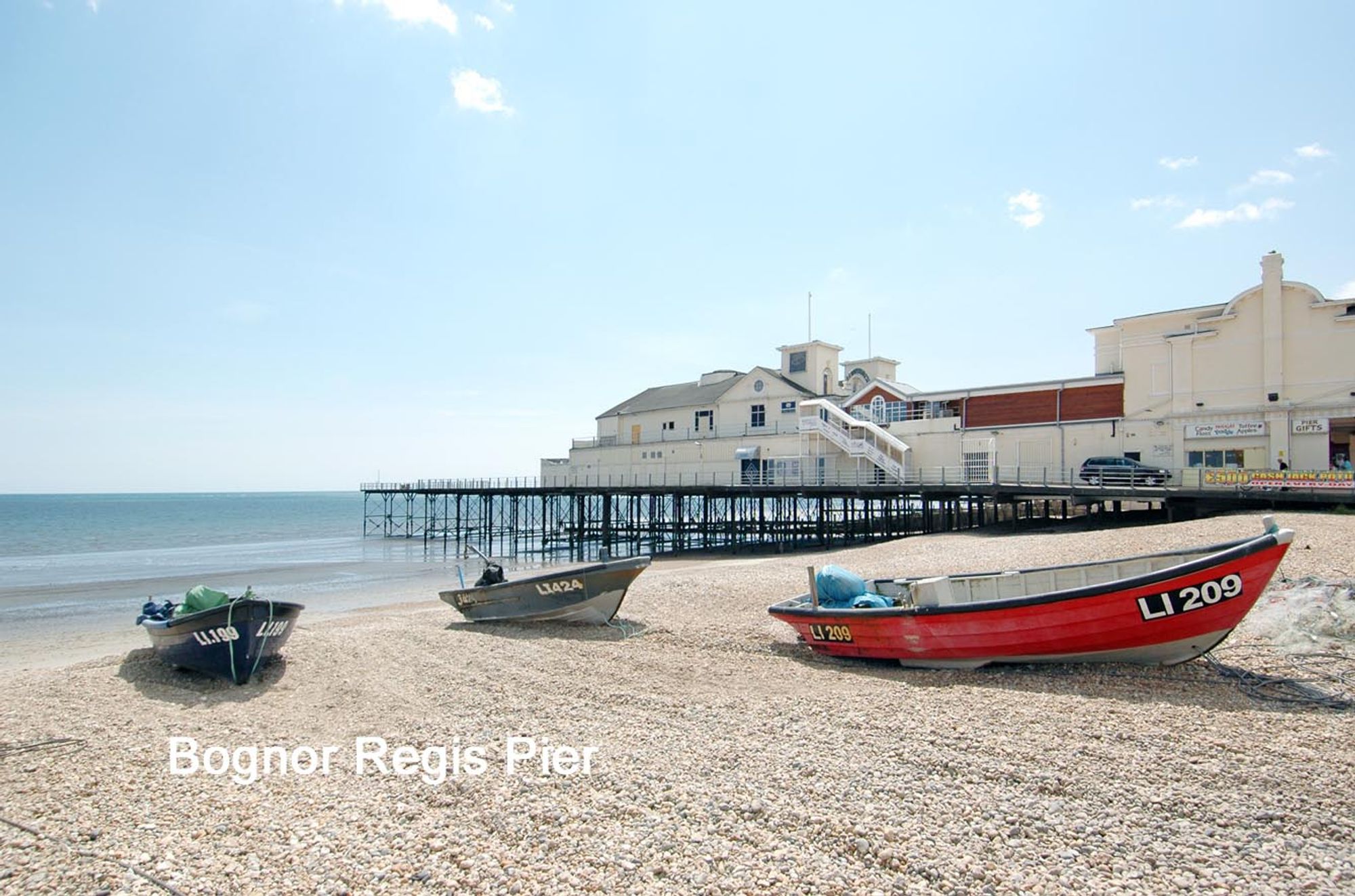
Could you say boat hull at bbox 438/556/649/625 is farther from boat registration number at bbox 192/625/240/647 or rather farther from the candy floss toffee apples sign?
the candy floss toffee apples sign

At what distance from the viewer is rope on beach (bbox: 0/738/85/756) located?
735cm

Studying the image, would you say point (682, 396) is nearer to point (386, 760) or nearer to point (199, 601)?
point (199, 601)

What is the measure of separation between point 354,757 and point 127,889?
7.66 feet

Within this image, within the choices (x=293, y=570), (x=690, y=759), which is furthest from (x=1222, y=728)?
(x=293, y=570)

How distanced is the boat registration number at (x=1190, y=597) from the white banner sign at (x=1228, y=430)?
2068 cm

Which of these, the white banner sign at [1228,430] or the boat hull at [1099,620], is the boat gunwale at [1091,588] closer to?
the boat hull at [1099,620]

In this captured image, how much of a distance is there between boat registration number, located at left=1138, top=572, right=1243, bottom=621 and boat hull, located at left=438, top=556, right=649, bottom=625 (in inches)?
299

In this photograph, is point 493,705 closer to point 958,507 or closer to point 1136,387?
point 1136,387

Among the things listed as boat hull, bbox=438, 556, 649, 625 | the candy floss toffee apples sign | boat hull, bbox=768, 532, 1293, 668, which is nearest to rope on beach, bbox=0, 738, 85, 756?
the candy floss toffee apples sign

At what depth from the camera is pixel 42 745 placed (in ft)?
24.6

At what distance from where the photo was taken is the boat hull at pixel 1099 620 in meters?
8.41

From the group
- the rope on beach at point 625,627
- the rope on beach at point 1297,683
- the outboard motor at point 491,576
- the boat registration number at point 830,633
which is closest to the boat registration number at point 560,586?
the rope on beach at point 625,627

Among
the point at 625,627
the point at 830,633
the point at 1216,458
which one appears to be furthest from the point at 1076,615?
the point at 1216,458

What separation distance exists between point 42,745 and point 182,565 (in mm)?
35162
